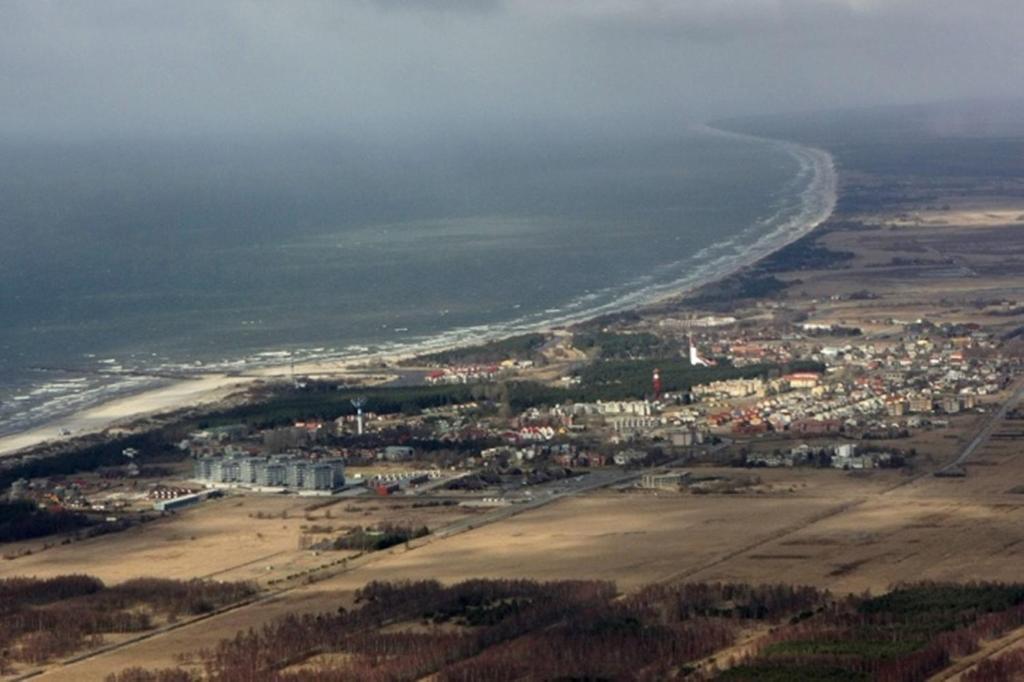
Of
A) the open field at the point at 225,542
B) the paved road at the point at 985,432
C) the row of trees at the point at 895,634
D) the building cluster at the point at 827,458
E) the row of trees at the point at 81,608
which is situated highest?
the row of trees at the point at 81,608

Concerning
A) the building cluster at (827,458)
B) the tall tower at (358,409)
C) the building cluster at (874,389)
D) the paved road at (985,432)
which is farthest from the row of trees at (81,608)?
the building cluster at (874,389)

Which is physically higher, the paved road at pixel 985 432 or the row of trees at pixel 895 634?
the row of trees at pixel 895 634

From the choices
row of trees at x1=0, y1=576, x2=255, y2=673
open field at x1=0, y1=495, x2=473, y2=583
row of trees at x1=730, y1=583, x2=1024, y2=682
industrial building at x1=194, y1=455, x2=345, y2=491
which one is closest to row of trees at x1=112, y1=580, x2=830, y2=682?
row of trees at x1=730, y1=583, x2=1024, y2=682

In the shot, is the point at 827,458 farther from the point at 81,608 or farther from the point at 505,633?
the point at 81,608

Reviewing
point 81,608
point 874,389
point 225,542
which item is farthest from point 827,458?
point 81,608

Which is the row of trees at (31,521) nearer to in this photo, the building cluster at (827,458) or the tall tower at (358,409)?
the tall tower at (358,409)
